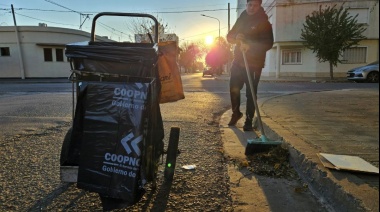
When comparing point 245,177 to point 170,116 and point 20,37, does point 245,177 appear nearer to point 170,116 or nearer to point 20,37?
Result: point 170,116

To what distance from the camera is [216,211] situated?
225 centimetres

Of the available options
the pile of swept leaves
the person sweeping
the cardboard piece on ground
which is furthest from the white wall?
the cardboard piece on ground

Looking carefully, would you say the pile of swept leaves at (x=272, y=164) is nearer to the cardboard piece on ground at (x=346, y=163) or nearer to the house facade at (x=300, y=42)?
the cardboard piece on ground at (x=346, y=163)

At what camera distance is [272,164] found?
10.3 feet

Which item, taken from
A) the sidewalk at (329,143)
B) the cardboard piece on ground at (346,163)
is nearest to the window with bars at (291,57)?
the sidewalk at (329,143)

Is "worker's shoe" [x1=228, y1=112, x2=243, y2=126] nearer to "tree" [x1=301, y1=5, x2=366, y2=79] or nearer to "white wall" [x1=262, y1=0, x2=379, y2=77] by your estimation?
"tree" [x1=301, y1=5, x2=366, y2=79]

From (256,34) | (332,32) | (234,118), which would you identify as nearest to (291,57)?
(332,32)

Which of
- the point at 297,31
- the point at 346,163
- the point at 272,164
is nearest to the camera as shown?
the point at 346,163

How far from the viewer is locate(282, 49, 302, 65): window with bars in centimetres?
2911

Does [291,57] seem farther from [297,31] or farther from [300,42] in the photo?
[297,31]

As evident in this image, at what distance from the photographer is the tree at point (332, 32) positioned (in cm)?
2339

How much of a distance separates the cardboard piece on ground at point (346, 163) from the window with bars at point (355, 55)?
2723 centimetres

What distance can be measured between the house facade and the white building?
1975 cm

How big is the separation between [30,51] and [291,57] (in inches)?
977
